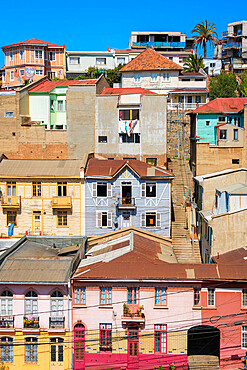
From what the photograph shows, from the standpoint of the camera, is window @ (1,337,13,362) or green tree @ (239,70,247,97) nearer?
window @ (1,337,13,362)

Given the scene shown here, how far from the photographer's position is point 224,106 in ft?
223

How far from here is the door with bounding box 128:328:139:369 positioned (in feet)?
134

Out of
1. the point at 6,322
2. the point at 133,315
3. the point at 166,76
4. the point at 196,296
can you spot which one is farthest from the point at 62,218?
the point at 166,76

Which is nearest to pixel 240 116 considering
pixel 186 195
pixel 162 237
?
pixel 186 195

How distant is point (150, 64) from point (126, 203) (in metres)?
34.6

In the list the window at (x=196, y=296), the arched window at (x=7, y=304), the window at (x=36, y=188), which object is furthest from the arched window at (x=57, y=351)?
the window at (x=36, y=188)

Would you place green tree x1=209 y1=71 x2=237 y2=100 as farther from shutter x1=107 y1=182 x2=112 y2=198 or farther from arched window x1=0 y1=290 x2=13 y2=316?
arched window x1=0 y1=290 x2=13 y2=316

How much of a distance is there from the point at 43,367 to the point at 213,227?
19.2m

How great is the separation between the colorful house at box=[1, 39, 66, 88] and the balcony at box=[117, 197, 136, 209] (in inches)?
1969

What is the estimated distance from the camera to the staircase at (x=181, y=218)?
184ft

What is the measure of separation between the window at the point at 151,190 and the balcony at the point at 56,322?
67.3 feet

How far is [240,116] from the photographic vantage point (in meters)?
66.1

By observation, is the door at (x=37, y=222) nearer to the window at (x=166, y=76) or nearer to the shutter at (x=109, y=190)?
the shutter at (x=109, y=190)

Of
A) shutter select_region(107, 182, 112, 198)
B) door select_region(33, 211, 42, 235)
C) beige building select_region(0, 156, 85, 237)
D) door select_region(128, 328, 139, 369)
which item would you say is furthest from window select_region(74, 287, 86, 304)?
door select_region(33, 211, 42, 235)
